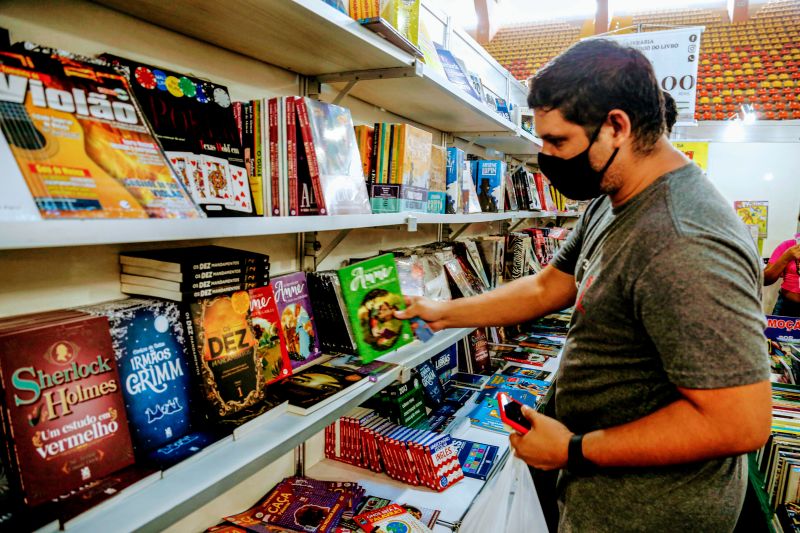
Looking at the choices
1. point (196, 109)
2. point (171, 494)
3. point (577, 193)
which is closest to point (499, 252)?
point (577, 193)

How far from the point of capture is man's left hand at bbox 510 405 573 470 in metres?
1.19

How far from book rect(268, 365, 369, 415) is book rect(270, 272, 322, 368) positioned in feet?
0.24

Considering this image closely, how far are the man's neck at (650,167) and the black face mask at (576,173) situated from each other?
0.06m

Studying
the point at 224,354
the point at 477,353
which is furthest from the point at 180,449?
the point at 477,353

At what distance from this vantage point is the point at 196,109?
1161mm

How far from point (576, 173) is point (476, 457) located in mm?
1258

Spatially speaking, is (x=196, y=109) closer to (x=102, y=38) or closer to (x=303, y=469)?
(x=102, y=38)

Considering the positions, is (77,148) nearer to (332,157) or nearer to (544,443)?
(332,157)

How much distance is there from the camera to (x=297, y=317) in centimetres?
156

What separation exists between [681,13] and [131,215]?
18.0 meters

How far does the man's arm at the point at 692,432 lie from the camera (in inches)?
36.6

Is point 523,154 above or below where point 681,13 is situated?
below

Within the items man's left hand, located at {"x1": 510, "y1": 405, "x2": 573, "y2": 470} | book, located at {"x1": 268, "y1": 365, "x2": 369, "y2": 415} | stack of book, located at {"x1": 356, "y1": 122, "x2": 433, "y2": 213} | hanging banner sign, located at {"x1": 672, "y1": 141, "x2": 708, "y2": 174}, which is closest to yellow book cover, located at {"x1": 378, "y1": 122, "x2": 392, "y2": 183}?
stack of book, located at {"x1": 356, "y1": 122, "x2": 433, "y2": 213}

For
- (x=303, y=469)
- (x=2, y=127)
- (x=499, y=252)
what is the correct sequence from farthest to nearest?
1. (x=499, y=252)
2. (x=303, y=469)
3. (x=2, y=127)
